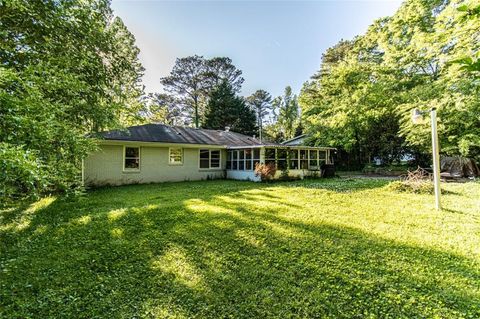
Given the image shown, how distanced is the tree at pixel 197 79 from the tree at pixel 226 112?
2.66 metres

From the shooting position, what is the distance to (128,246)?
4.79 metres

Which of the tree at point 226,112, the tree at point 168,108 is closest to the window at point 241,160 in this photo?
the tree at point 226,112

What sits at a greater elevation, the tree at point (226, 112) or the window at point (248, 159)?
the tree at point (226, 112)

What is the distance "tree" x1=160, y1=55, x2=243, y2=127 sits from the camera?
32375mm

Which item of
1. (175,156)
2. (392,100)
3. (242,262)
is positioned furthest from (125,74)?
(392,100)

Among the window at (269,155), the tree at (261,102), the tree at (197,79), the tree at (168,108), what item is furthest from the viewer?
the tree at (261,102)

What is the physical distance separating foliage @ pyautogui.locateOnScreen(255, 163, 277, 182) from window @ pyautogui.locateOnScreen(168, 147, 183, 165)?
4.61m

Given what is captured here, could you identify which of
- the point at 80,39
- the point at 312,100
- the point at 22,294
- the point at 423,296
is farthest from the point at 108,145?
the point at 312,100

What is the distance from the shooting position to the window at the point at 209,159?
51.6ft

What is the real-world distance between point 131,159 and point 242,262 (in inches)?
428

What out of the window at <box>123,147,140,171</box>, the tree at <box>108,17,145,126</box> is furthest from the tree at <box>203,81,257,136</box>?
the window at <box>123,147,140,171</box>

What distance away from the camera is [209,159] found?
52.6 ft

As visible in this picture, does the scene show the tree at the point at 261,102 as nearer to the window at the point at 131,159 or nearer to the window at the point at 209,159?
the window at the point at 209,159

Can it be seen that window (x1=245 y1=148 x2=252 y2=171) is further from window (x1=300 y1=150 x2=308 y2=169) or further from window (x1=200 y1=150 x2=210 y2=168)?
window (x1=300 y1=150 x2=308 y2=169)
